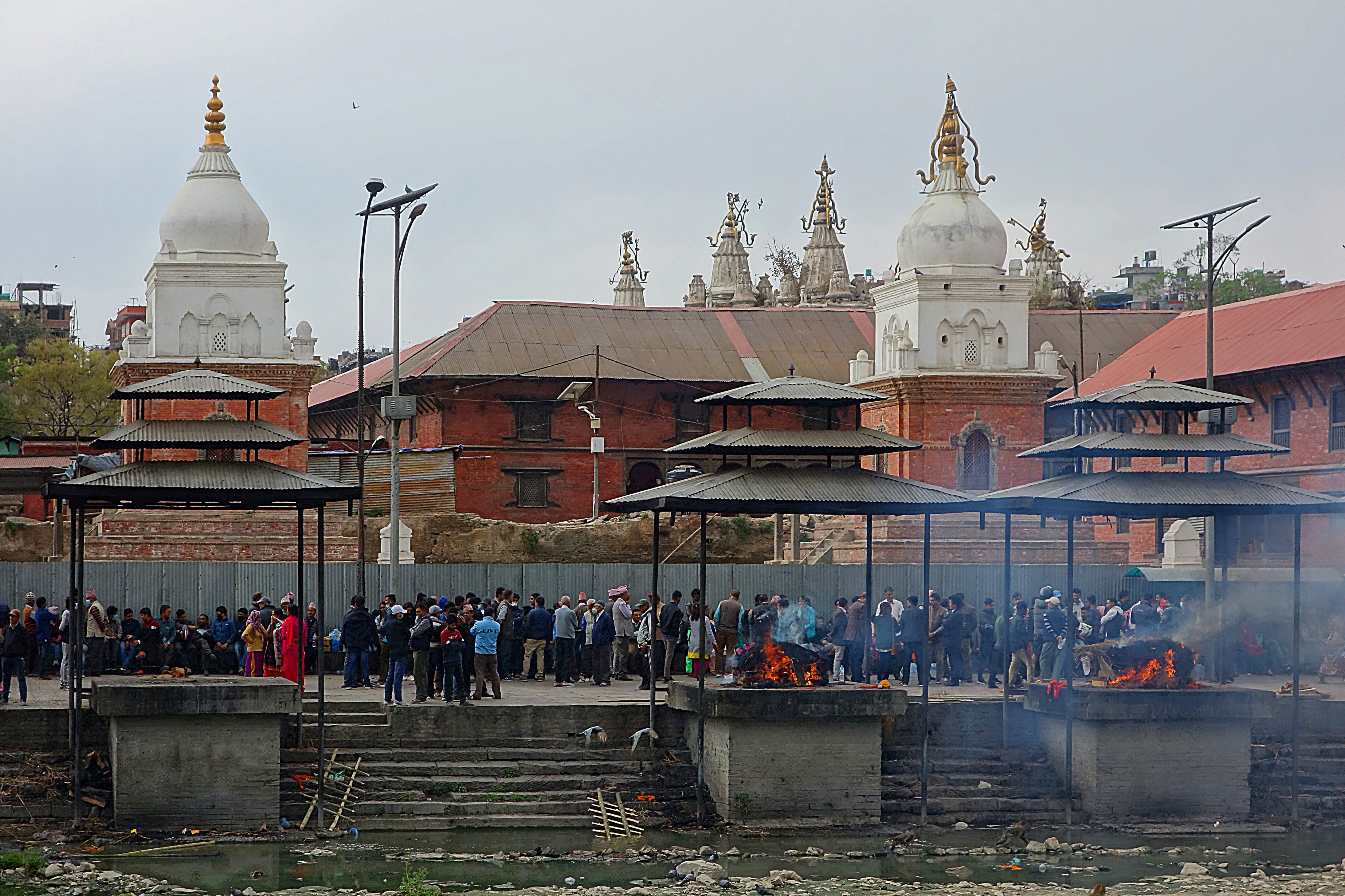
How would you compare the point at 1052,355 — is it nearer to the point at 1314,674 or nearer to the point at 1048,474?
the point at 1048,474

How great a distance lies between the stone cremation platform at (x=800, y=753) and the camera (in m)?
17.5

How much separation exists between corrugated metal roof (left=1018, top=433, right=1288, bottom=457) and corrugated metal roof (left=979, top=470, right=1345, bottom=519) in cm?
26

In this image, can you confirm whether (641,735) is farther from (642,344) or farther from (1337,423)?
(642,344)

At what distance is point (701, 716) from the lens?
1770 centimetres

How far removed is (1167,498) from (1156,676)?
2.00 m

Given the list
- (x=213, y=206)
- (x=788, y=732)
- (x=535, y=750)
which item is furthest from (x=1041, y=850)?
(x=213, y=206)

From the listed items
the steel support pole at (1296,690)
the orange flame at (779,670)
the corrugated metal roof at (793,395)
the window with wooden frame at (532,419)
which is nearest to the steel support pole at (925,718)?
the orange flame at (779,670)

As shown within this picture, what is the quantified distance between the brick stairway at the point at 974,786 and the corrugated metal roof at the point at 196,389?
8276 mm

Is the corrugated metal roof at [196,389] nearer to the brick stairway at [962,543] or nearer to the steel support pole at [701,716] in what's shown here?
the steel support pole at [701,716]

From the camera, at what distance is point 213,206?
3981 cm

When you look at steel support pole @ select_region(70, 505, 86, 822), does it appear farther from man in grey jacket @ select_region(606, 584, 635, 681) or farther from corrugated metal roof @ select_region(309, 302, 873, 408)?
corrugated metal roof @ select_region(309, 302, 873, 408)

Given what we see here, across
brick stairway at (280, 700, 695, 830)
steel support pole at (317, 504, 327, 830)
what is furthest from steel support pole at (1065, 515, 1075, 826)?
steel support pole at (317, 504, 327, 830)

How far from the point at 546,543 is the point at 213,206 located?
11.5 m

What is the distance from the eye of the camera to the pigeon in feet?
61.1
